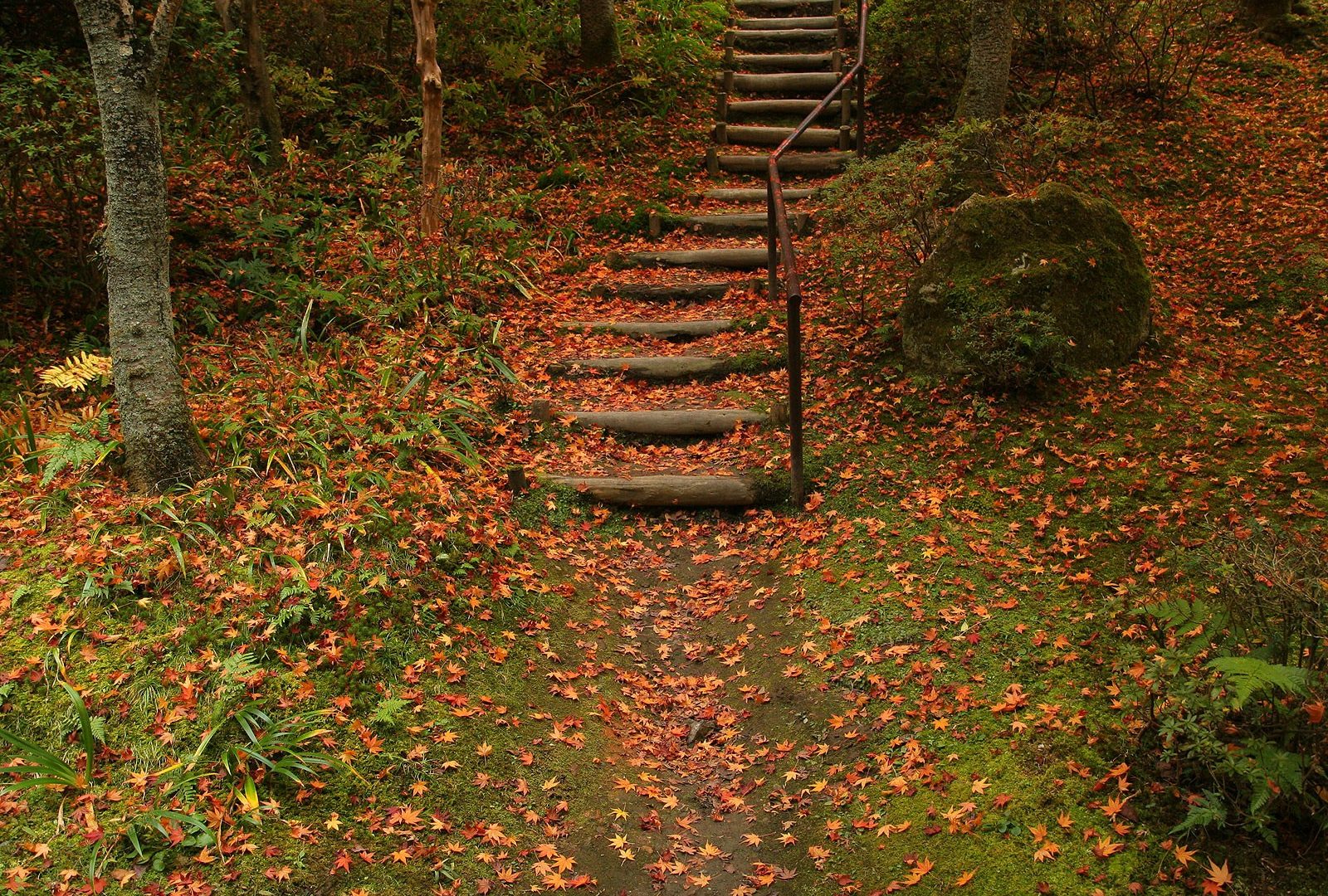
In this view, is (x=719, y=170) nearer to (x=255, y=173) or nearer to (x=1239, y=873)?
(x=255, y=173)

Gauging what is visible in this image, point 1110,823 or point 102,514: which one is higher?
point 102,514

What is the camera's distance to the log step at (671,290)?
31.1 feet

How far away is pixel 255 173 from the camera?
9828 millimetres

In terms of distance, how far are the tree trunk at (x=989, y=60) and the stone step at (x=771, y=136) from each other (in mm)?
2779

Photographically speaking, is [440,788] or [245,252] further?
[245,252]

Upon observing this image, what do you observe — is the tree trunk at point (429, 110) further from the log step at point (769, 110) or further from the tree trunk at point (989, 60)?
the tree trunk at point (989, 60)

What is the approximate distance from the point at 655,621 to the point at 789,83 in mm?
10066

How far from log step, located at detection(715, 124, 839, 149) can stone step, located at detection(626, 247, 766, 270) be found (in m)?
2.92

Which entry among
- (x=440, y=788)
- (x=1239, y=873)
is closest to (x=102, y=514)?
(x=440, y=788)

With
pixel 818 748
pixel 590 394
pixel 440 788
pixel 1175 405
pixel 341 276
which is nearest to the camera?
pixel 440 788

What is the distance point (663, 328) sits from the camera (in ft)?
28.9

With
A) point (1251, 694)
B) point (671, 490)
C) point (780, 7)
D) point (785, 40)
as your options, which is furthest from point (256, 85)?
point (1251, 694)

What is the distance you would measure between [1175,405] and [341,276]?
7.29 m

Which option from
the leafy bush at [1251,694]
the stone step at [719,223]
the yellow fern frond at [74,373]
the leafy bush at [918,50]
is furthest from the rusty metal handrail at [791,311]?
the yellow fern frond at [74,373]
